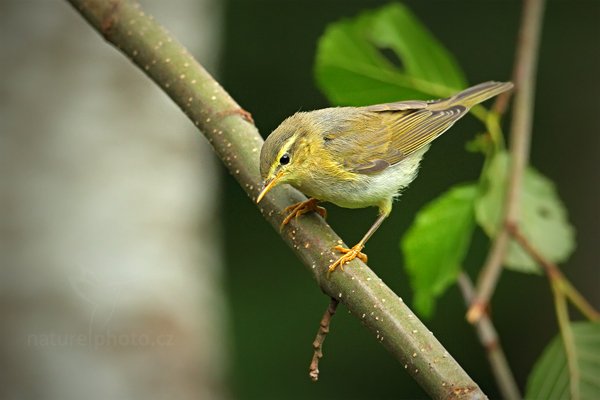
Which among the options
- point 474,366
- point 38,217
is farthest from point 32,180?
point 474,366

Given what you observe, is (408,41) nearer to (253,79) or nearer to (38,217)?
(38,217)

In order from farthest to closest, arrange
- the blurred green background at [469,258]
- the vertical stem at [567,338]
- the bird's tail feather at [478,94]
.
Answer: the blurred green background at [469,258]
the bird's tail feather at [478,94]
the vertical stem at [567,338]

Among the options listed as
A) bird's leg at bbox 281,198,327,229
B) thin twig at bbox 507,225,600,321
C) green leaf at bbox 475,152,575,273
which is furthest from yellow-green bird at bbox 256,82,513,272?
thin twig at bbox 507,225,600,321

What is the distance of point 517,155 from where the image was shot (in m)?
2.91

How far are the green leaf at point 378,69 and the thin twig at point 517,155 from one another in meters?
0.25

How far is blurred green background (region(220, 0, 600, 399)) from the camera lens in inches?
339

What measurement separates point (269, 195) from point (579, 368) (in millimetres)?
1114

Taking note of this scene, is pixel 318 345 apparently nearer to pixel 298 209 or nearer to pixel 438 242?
pixel 298 209

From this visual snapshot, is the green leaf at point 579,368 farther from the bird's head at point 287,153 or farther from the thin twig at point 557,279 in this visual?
the bird's head at point 287,153

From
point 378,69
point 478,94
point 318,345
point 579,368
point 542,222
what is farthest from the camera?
point 478,94

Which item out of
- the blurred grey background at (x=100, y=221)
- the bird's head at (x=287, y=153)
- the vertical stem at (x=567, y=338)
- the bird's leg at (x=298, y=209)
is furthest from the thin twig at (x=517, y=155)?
the blurred grey background at (x=100, y=221)

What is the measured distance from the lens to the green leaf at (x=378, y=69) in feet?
10.2

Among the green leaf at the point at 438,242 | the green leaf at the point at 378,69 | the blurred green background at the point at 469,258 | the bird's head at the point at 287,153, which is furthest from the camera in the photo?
the blurred green background at the point at 469,258

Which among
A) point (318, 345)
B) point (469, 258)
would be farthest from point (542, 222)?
point (469, 258)
